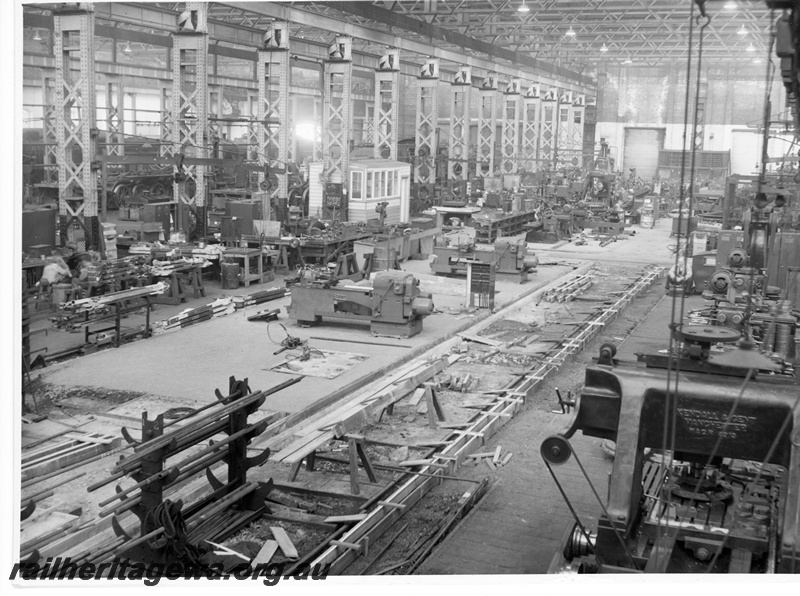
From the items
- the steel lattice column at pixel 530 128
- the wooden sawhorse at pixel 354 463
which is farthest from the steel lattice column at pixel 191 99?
the steel lattice column at pixel 530 128

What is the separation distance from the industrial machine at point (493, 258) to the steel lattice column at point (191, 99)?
5.94 m

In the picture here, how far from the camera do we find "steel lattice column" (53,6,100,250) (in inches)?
654

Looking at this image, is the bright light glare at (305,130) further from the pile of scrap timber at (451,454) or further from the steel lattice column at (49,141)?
the pile of scrap timber at (451,454)

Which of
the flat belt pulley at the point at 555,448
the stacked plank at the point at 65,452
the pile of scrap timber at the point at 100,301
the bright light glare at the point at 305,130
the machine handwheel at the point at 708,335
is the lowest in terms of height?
the stacked plank at the point at 65,452

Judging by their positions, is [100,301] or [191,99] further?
[191,99]

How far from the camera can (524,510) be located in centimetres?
789

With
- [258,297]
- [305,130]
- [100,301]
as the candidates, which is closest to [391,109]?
[258,297]

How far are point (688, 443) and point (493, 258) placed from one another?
15100 millimetres

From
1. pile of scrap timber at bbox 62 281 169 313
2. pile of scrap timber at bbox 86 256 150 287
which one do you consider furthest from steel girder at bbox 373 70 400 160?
pile of scrap timber at bbox 62 281 169 313

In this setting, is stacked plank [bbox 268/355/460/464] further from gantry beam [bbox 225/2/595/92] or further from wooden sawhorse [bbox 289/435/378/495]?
gantry beam [bbox 225/2/595/92]

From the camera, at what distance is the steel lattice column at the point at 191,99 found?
20.7m

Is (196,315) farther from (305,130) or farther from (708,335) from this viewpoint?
(305,130)

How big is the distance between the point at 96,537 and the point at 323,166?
20.4 m

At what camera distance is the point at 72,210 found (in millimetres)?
17234
